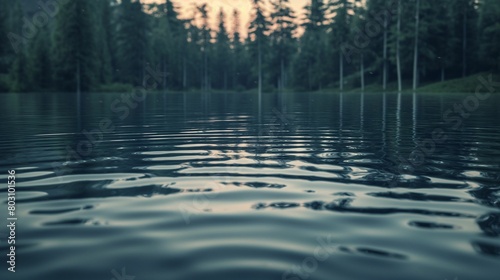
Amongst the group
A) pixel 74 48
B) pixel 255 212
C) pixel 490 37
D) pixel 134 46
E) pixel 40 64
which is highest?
pixel 134 46

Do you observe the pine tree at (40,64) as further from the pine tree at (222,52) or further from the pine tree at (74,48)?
the pine tree at (222,52)

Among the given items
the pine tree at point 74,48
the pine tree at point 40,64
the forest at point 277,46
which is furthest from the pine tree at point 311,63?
the pine tree at point 40,64

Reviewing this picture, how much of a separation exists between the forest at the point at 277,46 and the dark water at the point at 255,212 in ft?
189

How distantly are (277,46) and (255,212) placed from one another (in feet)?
321

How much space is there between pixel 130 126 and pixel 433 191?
11.1 meters

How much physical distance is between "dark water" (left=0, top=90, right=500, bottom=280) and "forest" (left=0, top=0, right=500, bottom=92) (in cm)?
5769

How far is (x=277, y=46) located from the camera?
100250mm

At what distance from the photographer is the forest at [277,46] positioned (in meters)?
66.9

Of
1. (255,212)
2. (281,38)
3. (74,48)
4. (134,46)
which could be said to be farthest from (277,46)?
(255,212)

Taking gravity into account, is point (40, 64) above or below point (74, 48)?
below

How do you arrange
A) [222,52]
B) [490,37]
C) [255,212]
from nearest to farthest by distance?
[255,212] < [490,37] < [222,52]

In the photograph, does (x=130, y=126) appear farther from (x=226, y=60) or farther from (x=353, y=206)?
(x=226, y=60)

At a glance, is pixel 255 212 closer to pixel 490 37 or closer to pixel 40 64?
pixel 490 37

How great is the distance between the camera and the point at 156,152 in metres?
9.24
